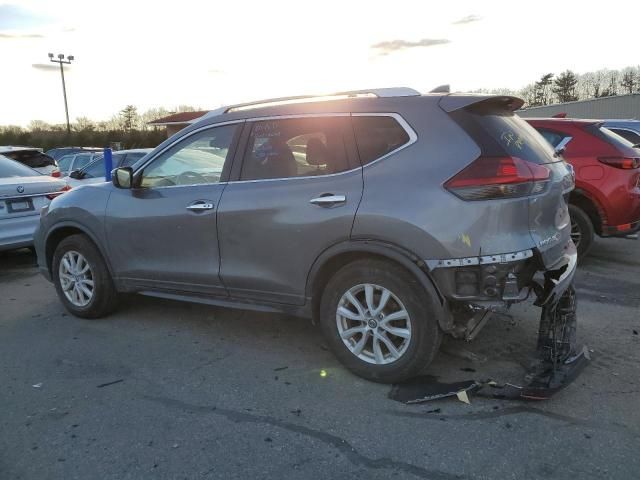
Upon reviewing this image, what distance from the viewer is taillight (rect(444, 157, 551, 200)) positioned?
3219 millimetres

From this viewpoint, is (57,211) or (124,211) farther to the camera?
(57,211)

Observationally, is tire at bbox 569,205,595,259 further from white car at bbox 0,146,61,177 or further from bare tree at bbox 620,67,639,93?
bare tree at bbox 620,67,639,93

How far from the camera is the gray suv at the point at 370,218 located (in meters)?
3.27

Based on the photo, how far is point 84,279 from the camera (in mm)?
5102

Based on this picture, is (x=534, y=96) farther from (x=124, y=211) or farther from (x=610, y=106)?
(x=124, y=211)

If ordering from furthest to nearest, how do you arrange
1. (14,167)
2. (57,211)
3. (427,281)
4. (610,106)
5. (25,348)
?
(610,106), (14,167), (57,211), (25,348), (427,281)

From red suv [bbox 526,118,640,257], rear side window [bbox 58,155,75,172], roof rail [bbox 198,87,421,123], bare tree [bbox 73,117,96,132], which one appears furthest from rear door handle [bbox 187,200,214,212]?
bare tree [bbox 73,117,96,132]

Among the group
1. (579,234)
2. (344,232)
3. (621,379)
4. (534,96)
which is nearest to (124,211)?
(344,232)

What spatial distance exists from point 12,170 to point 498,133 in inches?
272

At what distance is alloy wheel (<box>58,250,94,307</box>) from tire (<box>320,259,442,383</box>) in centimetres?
248

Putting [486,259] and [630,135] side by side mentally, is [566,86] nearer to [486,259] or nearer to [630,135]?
[630,135]

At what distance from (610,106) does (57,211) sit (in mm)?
39268

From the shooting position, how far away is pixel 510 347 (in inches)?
165

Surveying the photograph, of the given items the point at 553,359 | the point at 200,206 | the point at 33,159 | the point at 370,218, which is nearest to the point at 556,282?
the point at 553,359
